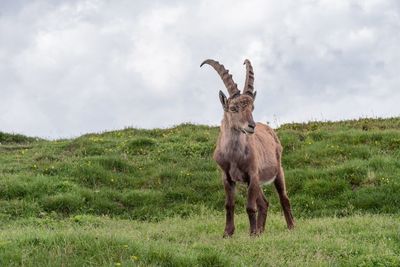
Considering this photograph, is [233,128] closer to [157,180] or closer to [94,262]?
[94,262]

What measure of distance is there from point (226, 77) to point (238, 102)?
839 mm

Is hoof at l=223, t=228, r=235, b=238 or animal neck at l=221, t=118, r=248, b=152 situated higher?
animal neck at l=221, t=118, r=248, b=152

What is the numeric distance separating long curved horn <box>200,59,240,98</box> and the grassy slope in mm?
2740

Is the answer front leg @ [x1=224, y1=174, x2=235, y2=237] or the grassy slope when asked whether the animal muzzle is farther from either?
the grassy slope

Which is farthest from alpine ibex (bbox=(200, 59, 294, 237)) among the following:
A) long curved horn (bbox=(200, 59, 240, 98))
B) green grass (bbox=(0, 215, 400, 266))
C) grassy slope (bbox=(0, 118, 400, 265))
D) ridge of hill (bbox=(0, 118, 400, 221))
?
ridge of hill (bbox=(0, 118, 400, 221))

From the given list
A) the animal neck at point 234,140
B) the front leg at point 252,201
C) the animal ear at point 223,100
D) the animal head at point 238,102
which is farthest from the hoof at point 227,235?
the animal ear at point 223,100

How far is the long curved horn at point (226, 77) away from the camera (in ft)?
37.8

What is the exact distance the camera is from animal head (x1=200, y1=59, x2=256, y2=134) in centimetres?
1106

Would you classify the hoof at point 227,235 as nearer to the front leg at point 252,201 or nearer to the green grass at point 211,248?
the green grass at point 211,248

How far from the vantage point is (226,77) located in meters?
11.8

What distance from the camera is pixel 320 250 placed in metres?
9.48

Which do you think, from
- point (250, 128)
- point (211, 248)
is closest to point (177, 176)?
point (250, 128)

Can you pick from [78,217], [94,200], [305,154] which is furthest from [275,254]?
[305,154]

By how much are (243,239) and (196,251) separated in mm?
1527
